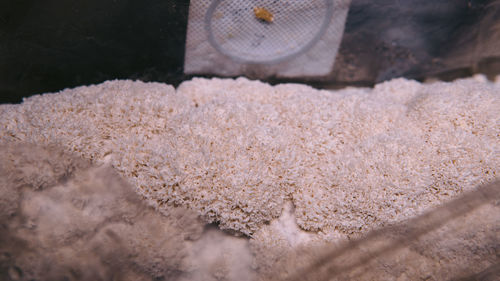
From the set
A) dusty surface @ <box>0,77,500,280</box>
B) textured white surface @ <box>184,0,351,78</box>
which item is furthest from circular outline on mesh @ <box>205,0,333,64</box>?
dusty surface @ <box>0,77,500,280</box>

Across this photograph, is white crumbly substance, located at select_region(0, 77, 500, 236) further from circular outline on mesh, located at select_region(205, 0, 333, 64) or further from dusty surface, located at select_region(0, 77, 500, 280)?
circular outline on mesh, located at select_region(205, 0, 333, 64)

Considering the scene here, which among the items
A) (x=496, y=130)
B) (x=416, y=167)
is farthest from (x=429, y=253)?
(x=496, y=130)

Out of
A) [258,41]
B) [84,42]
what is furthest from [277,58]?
[84,42]

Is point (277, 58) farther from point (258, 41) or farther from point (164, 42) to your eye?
point (164, 42)

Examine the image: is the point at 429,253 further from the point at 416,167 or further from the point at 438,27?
the point at 438,27

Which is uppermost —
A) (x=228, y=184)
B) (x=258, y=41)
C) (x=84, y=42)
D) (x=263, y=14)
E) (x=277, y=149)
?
(x=263, y=14)
